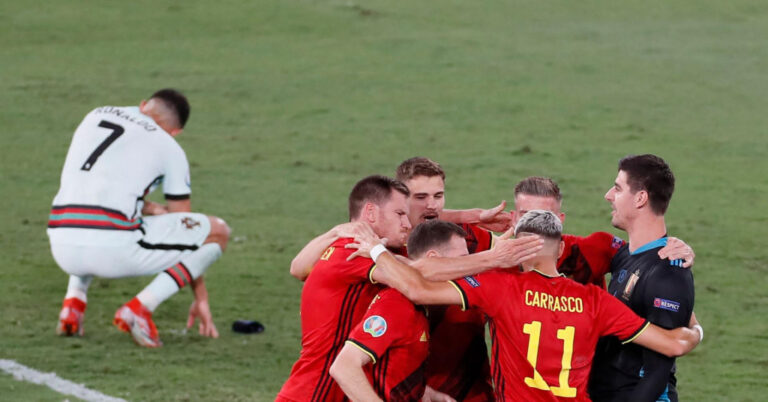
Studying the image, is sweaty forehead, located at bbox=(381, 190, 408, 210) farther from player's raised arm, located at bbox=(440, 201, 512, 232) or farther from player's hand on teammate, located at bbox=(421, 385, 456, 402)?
player's raised arm, located at bbox=(440, 201, 512, 232)

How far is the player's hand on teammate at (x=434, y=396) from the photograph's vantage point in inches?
201

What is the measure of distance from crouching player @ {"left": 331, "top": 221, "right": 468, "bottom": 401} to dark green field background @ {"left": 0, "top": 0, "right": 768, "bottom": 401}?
265cm

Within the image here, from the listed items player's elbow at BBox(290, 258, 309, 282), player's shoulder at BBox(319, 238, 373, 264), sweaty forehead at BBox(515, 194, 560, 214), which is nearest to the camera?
player's shoulder at BBox(319, 238, 373, 264)

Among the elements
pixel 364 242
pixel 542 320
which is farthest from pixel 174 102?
pixel 542 320

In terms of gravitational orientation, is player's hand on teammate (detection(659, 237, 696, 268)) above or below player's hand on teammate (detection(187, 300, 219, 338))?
above

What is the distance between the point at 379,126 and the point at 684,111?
14.6 ft

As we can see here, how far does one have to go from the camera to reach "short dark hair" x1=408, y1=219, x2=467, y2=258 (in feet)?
16.3

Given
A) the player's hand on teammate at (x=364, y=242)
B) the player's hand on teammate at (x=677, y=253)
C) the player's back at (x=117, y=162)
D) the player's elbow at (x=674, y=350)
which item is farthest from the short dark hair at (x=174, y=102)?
the player's elbow at (x=674, y=350)

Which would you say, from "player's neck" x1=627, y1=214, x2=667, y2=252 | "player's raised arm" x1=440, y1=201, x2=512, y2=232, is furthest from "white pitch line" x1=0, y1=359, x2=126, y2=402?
"player's neck" x1=627, y1=214, x2=667, y2=252

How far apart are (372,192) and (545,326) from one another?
3.54 ft

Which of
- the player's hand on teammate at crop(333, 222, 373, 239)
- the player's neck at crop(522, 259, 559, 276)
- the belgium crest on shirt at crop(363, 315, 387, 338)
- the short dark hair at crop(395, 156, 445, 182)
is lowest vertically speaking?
the belgium crest on shirt at crop(363, 315, 387, 338)

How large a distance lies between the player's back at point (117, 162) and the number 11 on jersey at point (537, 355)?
456 centimetres

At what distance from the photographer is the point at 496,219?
6395 mm

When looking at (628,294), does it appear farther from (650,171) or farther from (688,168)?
(688,168)
